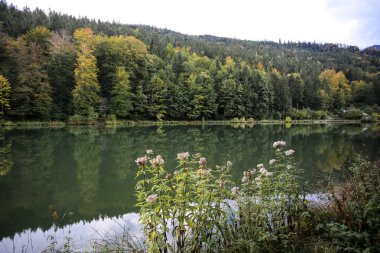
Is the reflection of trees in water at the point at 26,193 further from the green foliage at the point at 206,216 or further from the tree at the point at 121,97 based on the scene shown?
the tree at the point at 121,97

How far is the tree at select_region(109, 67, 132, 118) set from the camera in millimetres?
46000

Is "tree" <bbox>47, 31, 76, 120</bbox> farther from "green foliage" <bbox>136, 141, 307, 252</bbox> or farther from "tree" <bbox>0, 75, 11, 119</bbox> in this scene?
"green foliage" <bbox>136, 141, 307, 252</bbox>

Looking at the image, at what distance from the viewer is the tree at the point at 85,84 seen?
4259cm

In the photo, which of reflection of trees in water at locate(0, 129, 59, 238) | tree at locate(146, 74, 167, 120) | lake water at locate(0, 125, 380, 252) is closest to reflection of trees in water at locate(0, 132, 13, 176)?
lake water at locate(0, 125, 380, 252)

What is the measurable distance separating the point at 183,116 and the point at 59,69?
22.6 m

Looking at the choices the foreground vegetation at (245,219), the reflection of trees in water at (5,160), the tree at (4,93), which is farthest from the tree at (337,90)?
the foreground vegetation at (245,219)

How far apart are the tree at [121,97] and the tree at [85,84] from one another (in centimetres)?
244

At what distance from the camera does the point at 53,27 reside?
6606 centimetres

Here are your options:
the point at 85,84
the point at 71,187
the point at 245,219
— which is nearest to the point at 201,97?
the point at 85,84

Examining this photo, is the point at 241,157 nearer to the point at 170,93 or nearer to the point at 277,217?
the point at 277,217

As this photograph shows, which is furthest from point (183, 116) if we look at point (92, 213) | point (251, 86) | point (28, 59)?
point (92, 213)

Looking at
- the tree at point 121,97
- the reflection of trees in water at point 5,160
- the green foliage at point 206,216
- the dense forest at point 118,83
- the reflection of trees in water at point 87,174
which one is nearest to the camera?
the green foliage at point 206,216

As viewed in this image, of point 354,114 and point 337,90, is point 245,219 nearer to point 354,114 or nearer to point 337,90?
point 354,114

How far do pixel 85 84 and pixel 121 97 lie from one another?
18.6ft
